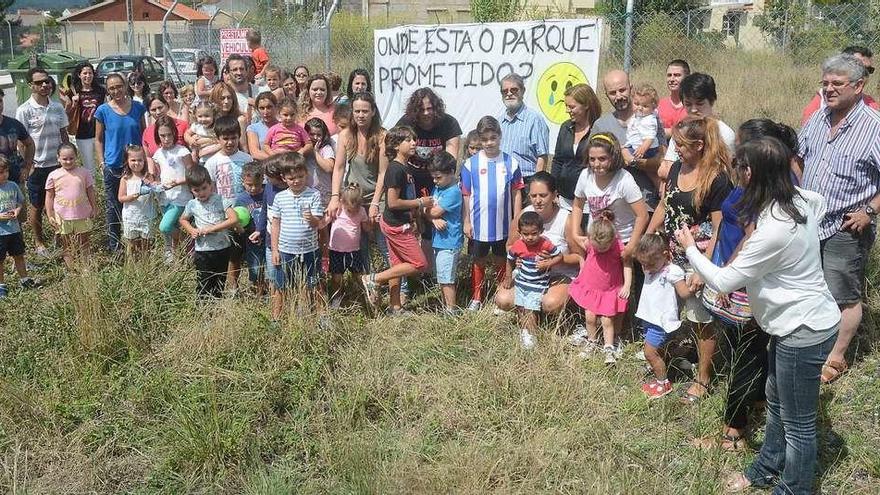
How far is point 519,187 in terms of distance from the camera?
5188 mm

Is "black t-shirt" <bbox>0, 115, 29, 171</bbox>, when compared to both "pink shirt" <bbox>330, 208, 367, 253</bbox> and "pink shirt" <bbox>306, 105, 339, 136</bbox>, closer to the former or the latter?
"pink shirt" <bbox>306, 105, 339, 136</bbox>

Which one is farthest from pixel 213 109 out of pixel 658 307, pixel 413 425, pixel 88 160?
pixel 658 307

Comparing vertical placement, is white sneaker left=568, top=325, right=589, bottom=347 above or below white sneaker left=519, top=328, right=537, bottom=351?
below

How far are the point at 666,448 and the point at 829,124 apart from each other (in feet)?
6.53

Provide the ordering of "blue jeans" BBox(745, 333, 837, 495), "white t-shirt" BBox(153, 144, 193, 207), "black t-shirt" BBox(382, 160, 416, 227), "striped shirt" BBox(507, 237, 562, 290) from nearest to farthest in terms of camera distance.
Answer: "blue jeans" BBox(745, 333, 837, 495)
"striped shirt" BBox(507, 237, 562, 290)
"black t-shirt" BBox(382, 160, 416, 227)
"white t-shirt" BBox(153, 144, 193, 207)

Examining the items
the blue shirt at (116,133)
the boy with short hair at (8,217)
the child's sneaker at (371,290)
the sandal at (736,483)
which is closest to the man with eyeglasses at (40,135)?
the blue shirt at (116,133)

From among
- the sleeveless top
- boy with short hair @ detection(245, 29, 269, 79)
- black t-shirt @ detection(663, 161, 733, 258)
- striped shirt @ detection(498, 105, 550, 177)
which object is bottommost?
the sleeveless top

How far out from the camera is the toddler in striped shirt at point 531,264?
15.6 ft

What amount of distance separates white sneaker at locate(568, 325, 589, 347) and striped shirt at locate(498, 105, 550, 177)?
4.21 feet

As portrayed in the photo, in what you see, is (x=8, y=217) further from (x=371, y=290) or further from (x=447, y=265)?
(x=447, y=265)

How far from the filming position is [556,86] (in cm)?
703

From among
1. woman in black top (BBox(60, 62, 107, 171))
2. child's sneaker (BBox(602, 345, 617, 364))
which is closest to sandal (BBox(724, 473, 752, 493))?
child's sneaker (BBox(602, 345, 617, 364))

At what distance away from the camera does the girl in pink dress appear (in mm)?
4535

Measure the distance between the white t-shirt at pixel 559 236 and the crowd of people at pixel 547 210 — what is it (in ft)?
0.05
